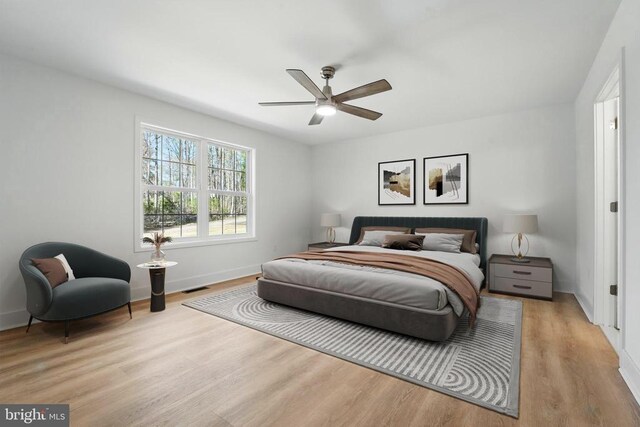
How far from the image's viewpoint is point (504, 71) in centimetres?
310

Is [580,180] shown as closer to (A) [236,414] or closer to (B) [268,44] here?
(B) [268,44]

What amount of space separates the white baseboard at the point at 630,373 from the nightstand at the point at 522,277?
180 cm

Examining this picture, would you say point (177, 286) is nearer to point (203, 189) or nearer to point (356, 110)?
point (203, 189)

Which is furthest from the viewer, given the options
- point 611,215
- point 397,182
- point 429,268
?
point 397,182

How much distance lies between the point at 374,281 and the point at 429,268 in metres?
0.58

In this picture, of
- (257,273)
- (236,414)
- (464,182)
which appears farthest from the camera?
(257,273)

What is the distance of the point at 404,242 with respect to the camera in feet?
14.4

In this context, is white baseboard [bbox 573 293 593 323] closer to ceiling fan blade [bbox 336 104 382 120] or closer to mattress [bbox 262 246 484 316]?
mattress [bbox 262 246 484 316]

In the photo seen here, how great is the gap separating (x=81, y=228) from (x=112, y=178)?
26.1 inches

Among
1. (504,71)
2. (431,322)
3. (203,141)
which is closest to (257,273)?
(203,141)

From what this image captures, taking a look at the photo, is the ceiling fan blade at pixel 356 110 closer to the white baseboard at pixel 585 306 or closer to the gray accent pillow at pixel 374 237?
the gray accent pillow at pixel 374 237

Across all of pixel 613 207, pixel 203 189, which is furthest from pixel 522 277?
pixel 203 189

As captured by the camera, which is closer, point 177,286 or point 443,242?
point 177,286

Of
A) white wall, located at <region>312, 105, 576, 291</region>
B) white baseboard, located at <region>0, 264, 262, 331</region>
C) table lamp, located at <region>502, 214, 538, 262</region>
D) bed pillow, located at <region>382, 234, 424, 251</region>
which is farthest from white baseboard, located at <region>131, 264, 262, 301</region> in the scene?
table lamp, located at <region>502, 214, 538, 262</region>
